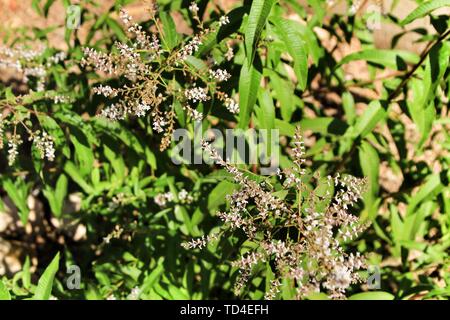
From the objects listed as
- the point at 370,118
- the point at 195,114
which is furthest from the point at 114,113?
the point at 370,118

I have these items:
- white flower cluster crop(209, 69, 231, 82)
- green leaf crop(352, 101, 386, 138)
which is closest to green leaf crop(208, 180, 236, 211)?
white flower cluster crop(209, 69, 231, 82)

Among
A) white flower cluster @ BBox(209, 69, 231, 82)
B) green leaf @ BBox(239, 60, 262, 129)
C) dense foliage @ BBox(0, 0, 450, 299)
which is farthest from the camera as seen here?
green leaf @ BBox(239, 60, 262, 129)

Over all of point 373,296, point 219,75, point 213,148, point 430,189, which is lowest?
point 373,296

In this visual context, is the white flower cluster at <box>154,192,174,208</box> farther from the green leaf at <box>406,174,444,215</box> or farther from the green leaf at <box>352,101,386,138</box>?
the green leaf at <box>406,174,444,215</box>

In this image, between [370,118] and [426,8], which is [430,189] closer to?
[370,118]

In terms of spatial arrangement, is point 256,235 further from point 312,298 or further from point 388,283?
point 388,283

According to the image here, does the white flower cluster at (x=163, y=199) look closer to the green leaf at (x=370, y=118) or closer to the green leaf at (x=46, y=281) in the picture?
the green leaf at (x=46, y=281)

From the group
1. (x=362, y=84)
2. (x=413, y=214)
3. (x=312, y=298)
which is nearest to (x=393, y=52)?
(x=362, y=84)

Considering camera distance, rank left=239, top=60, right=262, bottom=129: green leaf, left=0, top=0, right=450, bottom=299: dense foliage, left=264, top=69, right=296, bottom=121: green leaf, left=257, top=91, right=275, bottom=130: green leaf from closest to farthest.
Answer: left=0, top=0, right=450, bottom=299: dense foliage, left=239, top=60, right=262, bottom=129: green leaf, left=257, top=91, right=275, bottom=130: green leaf, left=264, top=69, right=296, bottom=121: green leaf
